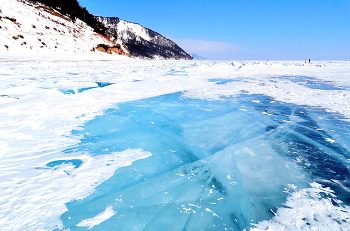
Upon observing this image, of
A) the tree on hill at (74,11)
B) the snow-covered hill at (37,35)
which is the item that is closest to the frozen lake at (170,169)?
the snow-covered hill at (37,35)

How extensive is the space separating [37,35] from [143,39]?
301 ft

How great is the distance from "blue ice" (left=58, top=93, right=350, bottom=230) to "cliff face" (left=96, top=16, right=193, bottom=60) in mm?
90193

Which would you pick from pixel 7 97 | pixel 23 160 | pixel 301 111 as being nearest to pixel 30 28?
Result: pixel 7 97

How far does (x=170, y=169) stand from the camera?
1959 millimetres

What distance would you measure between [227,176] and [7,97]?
5.06 meters

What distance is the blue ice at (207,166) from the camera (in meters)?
1.39

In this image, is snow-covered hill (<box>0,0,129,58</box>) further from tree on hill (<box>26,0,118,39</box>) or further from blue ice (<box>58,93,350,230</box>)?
blue ice (<box>58,93,350,230</box>)

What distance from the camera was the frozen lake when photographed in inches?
52.9

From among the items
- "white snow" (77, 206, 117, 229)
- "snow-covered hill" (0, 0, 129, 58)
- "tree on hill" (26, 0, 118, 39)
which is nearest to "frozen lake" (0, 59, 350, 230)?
"white snow" (77, 206, 117, 229)

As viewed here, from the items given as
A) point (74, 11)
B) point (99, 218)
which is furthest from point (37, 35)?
point (99, 218)

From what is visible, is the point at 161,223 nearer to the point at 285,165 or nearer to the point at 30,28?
the point at 285,165

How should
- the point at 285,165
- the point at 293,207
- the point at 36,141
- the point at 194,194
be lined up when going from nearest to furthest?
the point at 293,207
the point at 194,194
the point at 285,165
the point at 36,141

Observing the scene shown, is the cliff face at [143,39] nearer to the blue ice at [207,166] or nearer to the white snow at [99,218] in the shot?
the blue ice at [207,166]

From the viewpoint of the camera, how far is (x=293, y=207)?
4.74ft
